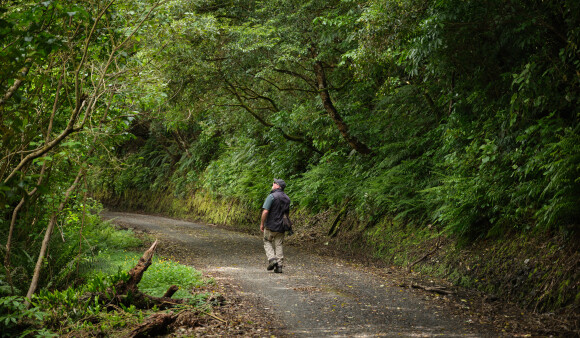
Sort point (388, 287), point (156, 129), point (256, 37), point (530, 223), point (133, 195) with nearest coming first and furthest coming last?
point (530, 223) → point (388, 287) → point (256, 37) → point (156, 129) → point (133, 195)

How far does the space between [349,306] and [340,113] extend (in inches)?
410

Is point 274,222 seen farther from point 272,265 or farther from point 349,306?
point 349,306

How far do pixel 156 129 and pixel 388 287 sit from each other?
82.0ft

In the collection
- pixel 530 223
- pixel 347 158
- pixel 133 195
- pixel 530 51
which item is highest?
pixel 530 51

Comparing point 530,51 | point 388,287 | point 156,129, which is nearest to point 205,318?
point 388,287

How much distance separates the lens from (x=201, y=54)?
14.1m

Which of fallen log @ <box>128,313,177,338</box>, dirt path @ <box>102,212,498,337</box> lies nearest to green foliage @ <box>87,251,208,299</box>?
dirt path @ <box>102,212,498,337</box>

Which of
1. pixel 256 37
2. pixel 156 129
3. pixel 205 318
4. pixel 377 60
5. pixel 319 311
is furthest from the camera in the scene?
pixel 156 129

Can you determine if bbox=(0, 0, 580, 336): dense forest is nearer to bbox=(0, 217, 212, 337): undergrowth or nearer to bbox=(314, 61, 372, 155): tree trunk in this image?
bbox=(314, 61, 372, 155): tree trunk

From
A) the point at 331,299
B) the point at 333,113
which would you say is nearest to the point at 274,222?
the point at 331,299

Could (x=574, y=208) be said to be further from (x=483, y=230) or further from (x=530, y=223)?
(x=483, y=230)

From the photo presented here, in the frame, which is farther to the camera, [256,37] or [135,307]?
[256,37]

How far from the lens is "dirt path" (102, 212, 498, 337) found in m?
6.10

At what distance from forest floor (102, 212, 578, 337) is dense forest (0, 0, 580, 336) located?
27.6 inches
